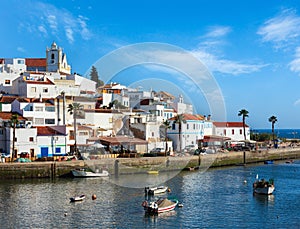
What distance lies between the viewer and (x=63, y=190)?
42562mm

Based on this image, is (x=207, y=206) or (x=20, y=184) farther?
(x=20, y=184)

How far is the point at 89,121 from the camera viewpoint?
68875 millimetres

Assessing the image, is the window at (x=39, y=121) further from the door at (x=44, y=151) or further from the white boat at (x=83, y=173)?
the white boat at (x=83, y=173)

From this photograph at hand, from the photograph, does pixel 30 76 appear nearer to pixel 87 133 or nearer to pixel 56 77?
pixel 56 77

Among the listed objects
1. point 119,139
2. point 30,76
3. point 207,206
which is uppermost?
point 30,76

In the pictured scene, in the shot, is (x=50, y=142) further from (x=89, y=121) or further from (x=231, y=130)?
(x=231, y=130)

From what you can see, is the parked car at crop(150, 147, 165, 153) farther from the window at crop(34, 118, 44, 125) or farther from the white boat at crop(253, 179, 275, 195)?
the white boat at crop(253, 179, 275, 195)

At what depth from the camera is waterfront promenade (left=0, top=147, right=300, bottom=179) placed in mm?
49759

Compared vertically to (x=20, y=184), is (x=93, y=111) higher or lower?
higher

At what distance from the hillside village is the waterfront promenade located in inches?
106

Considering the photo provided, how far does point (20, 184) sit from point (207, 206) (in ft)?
68.2

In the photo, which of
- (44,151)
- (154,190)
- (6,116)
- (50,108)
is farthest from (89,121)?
(154,190)

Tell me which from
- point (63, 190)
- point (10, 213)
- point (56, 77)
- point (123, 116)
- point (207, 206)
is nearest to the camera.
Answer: point (10, 213)

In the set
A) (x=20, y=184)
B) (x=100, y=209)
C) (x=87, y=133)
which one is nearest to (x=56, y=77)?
(x=87, y=133)
